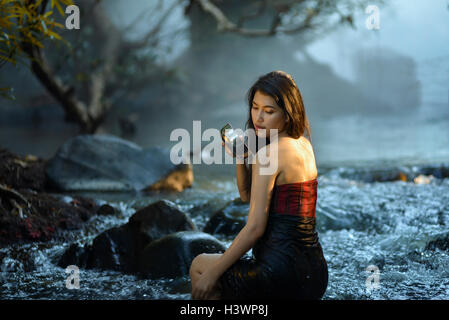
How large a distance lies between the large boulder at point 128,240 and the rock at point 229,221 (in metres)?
0.43

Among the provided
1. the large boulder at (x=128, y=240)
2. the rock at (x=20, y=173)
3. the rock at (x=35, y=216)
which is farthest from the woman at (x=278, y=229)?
the rock at (x=20, y=173)

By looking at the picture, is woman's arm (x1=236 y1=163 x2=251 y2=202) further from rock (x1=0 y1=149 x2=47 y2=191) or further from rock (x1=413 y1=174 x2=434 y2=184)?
rock (x1=413 y1=174 x2=434 y2=184)

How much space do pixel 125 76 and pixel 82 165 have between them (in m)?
5.70

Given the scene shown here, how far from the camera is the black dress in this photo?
1765 mm

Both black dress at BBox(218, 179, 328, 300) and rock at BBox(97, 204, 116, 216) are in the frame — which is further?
rock at BBox(97, 204, 116, 216)

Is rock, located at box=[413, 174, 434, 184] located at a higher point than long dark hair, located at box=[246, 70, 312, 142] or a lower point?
lower

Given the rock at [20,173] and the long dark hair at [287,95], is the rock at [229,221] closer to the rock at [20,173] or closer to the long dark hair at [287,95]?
the long dark hair at [287,95]

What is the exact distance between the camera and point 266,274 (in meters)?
1.76

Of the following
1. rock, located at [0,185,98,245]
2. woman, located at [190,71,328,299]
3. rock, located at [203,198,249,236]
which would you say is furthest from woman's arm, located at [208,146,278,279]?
rock, located at [0,185,98,245]

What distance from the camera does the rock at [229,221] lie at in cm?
360

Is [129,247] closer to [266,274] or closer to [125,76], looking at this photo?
[266,274]

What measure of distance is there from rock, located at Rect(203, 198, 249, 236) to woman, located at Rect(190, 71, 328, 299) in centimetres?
177

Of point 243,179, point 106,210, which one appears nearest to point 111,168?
point 106,210
